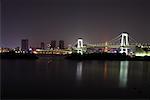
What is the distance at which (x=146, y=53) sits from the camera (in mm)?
41375

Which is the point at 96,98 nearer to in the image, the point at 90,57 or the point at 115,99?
the point at 115,99

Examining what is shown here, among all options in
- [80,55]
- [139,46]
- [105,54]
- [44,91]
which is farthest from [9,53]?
[44,91]

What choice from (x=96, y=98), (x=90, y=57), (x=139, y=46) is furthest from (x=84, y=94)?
(x=90, y=57)

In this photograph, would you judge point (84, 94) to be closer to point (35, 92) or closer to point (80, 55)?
point (35, 92)

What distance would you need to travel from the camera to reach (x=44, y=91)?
905cm

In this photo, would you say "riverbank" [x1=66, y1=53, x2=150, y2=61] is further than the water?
Yes

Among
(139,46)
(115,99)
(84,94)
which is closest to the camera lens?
(115,99)

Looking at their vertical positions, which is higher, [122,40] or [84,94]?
[122,40]

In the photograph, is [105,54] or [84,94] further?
[105,54]

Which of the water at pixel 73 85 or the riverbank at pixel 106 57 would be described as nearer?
the water at pixel 73 85

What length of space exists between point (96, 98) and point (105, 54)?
120ft

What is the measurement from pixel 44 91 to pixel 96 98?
1.88m

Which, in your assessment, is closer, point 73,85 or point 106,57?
point 73,85

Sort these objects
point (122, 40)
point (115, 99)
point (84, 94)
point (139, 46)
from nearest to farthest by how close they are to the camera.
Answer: point (115, 99)
point (84, 94)
point (139, 46)
point (122, 40)
